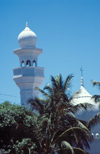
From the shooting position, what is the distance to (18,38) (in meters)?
47.5

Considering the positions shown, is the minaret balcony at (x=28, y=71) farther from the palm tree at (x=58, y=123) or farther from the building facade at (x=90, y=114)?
the palm tree at (x=58, y=123)

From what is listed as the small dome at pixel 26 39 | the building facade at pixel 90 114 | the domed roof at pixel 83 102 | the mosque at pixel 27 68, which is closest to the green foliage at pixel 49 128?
the building facade at pixel 90 114

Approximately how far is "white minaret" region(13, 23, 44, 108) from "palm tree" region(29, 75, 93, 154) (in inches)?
784

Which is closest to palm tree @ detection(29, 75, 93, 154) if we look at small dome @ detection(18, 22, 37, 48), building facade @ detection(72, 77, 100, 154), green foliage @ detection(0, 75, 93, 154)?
green foliage @ detection(0, 75, 93, 154)

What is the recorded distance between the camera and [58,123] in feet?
82.7

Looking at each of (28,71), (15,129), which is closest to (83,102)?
(28,71)

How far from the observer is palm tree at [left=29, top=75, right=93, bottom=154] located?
2508 cm

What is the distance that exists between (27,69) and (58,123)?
21.5 m

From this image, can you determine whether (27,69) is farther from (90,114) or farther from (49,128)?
(49,128)

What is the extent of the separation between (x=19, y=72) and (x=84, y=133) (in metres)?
21.7

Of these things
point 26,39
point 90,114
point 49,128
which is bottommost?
point 49,128

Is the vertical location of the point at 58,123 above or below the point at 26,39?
below

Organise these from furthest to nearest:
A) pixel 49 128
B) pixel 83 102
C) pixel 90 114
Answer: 1. pixel 90 114
2. pixel 83 102
3. pixel 49 128

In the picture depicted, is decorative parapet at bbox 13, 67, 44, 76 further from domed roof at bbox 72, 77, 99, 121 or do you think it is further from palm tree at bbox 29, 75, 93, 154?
palm tree at bbox 29, 75, 93, 154
